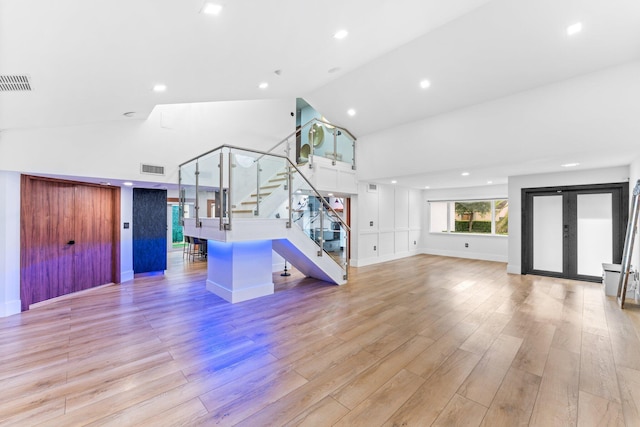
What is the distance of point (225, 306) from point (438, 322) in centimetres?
329

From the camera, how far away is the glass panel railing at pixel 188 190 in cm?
511

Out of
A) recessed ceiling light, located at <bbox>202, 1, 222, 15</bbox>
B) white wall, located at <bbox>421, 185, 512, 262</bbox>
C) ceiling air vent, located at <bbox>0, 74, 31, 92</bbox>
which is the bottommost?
white wall, located at <bbox>421, 185, 512, 262</bbox>

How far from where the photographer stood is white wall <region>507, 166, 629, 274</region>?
5.89 metres

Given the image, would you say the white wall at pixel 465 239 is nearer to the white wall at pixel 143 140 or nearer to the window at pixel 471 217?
the window at pixel 471 217

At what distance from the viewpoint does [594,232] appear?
6.01 m

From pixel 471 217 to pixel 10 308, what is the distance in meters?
11.6

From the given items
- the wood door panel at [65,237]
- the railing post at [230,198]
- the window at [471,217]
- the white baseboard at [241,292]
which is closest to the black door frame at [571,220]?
the window at [471,217]

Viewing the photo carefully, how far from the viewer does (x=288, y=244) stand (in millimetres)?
5062

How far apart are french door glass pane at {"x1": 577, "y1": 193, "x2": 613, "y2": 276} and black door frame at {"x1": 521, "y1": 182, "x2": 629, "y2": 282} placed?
80 mm

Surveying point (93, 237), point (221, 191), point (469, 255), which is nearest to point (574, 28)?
point (221, 191)

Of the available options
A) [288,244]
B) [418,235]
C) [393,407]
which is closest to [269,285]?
[288,244]

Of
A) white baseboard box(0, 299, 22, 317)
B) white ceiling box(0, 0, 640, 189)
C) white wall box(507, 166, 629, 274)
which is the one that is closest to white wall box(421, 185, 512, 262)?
white wall box(507, 166, 629, 274)

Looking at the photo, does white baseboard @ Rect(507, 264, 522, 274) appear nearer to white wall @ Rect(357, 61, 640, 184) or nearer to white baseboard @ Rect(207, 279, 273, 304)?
white wall @ Rect(357, 61, 640, 184)

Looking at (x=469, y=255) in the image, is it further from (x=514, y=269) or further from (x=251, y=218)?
(x=251, y=218)
